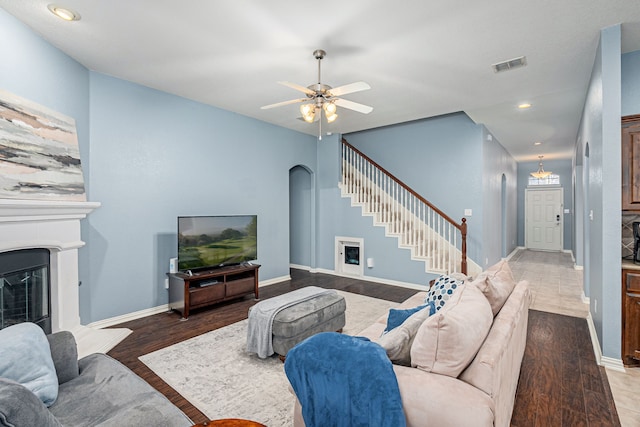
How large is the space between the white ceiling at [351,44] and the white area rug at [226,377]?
2914 mm

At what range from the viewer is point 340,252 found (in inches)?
261

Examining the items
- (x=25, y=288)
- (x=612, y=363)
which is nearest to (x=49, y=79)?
(x=25, y=288)

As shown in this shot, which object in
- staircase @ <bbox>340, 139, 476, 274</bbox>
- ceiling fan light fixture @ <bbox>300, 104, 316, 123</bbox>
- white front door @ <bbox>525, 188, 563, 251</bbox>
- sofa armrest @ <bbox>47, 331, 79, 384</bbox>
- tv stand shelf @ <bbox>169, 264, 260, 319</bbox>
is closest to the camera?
sofa armrest @ <bbox>47, 331, 79, 384</bbox>

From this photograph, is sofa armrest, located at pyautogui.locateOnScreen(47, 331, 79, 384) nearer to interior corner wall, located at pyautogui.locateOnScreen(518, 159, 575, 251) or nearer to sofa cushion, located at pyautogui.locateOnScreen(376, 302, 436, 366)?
sofa cushion, located at pyautogui.locateOnScreen(376, 302, 436, 366)

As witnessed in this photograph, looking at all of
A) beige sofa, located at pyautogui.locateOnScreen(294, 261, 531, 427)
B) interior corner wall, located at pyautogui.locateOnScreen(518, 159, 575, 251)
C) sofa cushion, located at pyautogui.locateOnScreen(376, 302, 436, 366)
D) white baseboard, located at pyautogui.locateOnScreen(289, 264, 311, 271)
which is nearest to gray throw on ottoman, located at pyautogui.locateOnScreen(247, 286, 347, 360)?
beige sofa, located at pyautogui.locateOnScreen(294, 261, 531, 427)

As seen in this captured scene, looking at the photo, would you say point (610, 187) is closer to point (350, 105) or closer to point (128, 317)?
point (350, 105)

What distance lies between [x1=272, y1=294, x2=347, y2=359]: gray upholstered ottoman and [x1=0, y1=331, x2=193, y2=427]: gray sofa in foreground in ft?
4.18

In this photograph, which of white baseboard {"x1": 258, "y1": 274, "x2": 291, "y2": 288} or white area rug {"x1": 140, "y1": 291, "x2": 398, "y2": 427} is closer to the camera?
white area rug {"x1": 140, "y1": 291, "x2": 398, "y2": 427}

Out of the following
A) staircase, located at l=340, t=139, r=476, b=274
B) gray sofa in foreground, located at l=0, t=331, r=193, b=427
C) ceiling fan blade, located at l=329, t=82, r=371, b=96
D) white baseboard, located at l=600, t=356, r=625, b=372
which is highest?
ceiling fan blade, located at l=329, t=82, r=371, b=96

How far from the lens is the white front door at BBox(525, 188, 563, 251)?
31.1 ft

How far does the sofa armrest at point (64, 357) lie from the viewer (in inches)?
68.4

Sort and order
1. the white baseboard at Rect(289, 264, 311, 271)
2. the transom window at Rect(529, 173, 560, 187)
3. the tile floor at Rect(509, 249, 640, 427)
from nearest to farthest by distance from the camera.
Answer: the tile floor at Rect(509, 249, 640, 427), the white baseboard at Rect(289, 264, 311, 271), the transom window at Rect(529, 173, 560, 187)

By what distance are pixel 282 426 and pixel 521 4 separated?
11.3 ft

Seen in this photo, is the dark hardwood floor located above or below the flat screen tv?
below
